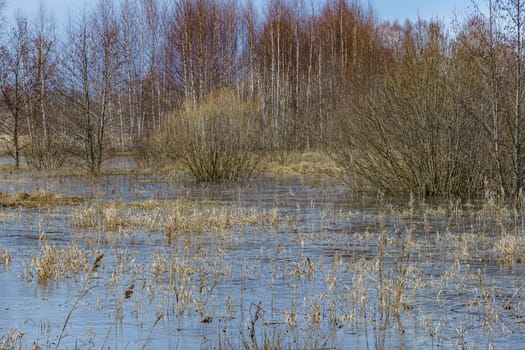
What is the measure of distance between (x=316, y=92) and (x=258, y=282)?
3914 centimetres

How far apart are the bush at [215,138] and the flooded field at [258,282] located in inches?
368

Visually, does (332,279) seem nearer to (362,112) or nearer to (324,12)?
(362,112)

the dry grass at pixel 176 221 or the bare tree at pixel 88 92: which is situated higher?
the bare tree at pixel 88 92

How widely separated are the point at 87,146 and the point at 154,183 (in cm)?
678

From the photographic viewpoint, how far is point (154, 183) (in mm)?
24141

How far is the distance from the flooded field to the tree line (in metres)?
2.87

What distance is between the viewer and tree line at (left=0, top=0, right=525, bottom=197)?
54.7ft

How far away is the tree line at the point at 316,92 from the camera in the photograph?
16688 mm

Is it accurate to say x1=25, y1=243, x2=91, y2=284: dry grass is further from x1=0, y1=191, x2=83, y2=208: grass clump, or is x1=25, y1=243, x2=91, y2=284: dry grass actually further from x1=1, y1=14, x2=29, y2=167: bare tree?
x1=1, y1=14, x2=29, y2=167: bare tree

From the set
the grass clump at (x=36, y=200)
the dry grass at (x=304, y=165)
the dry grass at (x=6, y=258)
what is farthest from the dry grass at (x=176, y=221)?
the dry grass at (x=304, y=165)

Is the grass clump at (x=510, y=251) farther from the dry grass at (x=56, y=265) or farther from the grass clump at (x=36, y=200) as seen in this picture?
the grass clump at (x=36, y=200)

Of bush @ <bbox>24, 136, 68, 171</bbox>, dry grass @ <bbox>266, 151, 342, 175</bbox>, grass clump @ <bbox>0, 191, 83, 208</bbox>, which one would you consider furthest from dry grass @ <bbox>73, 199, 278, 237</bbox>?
bush @ <bbox>24, 136, 68, 171</bbox>

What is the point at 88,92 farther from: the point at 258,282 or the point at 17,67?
the point at 258,282

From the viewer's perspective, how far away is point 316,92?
4681 cm
